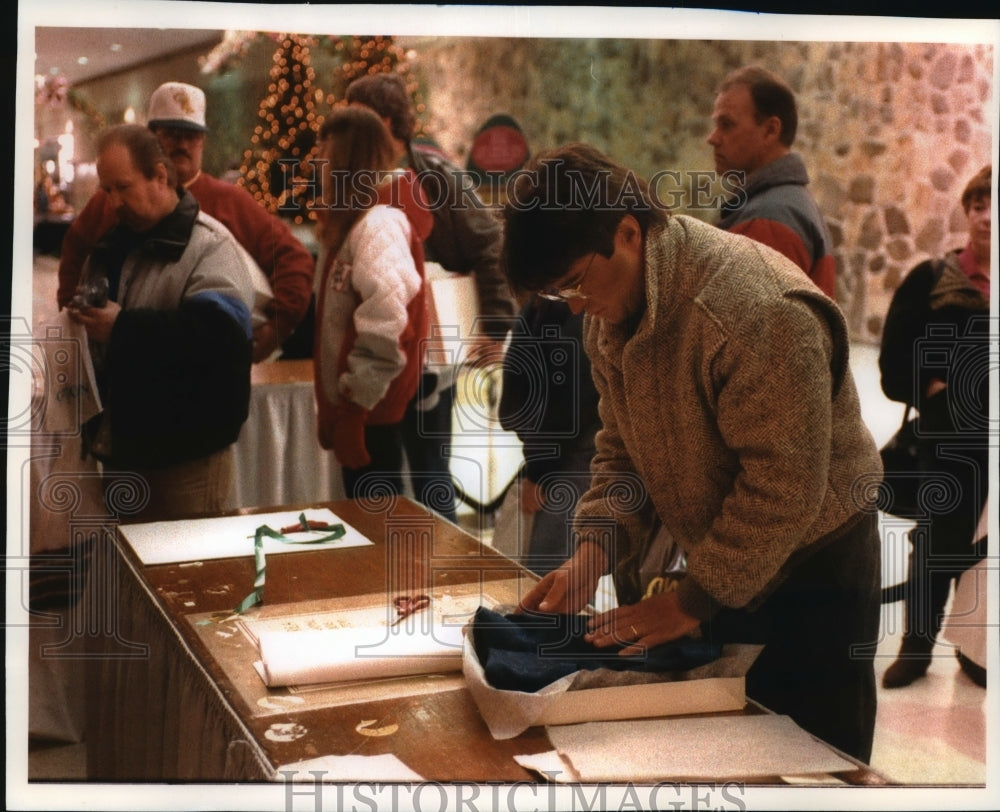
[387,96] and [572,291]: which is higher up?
[387,96]

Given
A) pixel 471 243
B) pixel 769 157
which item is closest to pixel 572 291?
pixel 471 243

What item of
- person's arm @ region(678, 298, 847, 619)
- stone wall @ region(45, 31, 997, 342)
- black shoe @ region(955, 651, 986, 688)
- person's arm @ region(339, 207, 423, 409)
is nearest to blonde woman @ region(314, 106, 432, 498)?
person's arm @ region(339, 207, 423, 409)

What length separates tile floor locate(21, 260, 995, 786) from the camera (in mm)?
2562

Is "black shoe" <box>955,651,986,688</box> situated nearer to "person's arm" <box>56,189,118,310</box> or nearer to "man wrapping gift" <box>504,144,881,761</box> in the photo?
"man wrapping gift" <box>504,144,881,761</box>

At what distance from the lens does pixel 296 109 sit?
2.50 meters

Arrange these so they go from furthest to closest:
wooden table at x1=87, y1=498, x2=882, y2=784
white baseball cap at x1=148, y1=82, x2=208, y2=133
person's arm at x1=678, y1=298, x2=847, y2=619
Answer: white baseball cap at x1=148, y1=82, x2=208, y2=133
person's arm at x1=678, y1=298, x2=847, y2=619
wooden table at x1=87, y1=498, x2=882, y2=784

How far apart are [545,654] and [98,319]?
128cm

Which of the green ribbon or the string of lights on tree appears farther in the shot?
the string of lights on tree

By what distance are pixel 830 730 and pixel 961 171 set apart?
1.27 m

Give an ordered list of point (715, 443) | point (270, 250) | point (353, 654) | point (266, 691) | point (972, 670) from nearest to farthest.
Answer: point (266, 691)
point (353, 654)
point (715, 443)
point (270, 250)
point (972, 670)

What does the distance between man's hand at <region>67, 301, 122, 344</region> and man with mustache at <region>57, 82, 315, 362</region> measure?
0.04 meters

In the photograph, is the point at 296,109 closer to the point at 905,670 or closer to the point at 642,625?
the point at 642,625

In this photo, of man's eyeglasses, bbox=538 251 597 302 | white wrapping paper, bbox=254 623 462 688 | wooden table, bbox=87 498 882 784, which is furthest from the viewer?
man's eyeglasses, bbox=538 251 597 302

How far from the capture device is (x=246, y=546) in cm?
252
